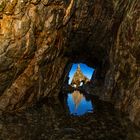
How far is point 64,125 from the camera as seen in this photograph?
40.3 m

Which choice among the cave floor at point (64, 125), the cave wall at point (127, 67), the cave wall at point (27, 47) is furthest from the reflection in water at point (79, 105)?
the cave wall at point (27, 47)

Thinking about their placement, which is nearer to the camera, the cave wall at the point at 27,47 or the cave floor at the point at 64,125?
the cave floor at the point at 64,125

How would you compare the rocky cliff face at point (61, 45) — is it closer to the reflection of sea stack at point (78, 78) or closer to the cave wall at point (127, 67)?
the cave wall at point (127, 67)

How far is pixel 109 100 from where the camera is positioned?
63.8 m

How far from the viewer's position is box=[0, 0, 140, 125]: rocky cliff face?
142 ft

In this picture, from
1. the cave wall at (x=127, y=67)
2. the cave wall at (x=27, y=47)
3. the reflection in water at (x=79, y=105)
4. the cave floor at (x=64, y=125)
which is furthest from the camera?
the reflection in water at (x=79, y=105)

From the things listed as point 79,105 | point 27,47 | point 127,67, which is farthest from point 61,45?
point 79,105

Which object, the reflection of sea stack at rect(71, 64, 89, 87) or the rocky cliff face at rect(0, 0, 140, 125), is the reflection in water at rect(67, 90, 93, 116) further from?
the reflection of sea stack at rect(71, 64, 89, 87)

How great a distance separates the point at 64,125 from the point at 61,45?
763 inches

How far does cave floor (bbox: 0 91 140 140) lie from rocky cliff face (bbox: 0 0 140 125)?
326cm

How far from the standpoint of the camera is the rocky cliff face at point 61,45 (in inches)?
1709

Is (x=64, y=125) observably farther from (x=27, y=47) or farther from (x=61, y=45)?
(x=61, y=45)

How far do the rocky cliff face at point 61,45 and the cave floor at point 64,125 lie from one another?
3.26 m

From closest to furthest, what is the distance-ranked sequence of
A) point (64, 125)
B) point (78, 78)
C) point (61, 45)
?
point (64, 125), point (61, 45), point (78, 78)
